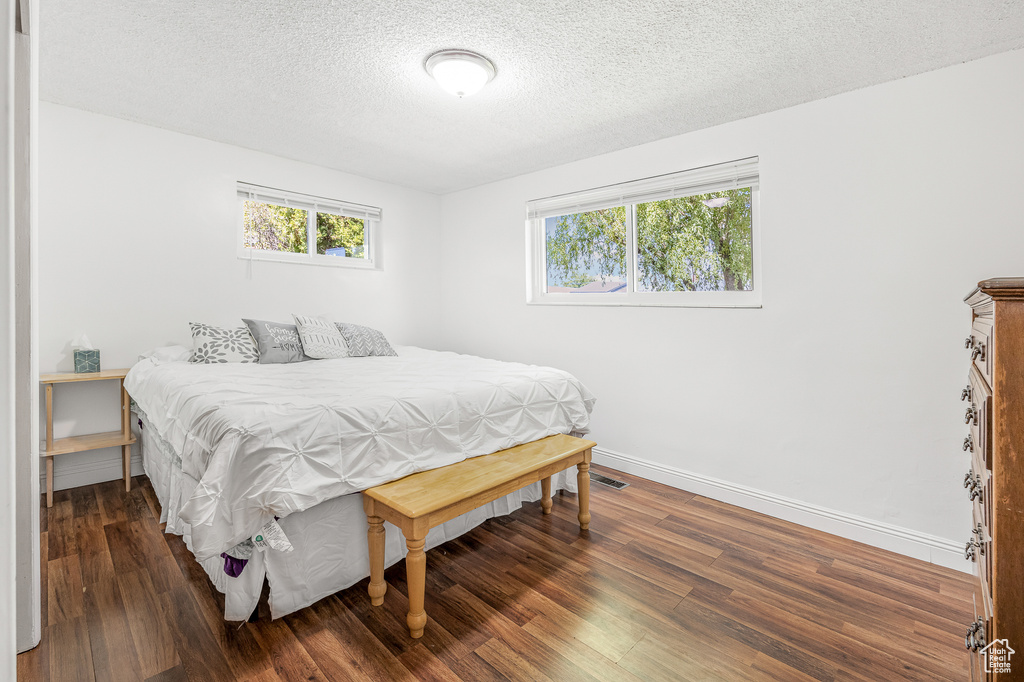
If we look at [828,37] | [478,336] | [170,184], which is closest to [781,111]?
[828,37]

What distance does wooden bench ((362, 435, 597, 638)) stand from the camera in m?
1.59

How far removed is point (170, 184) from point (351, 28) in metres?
2.05

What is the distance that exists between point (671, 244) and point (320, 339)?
99.4 inches

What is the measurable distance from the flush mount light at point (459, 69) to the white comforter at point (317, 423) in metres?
1.43

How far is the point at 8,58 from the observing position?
Result: 55 centimetres

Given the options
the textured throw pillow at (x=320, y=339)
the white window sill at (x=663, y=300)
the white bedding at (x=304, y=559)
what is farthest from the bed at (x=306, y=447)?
the white window sill at (x=663, y=300)

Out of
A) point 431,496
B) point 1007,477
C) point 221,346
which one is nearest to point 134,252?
point 221,346

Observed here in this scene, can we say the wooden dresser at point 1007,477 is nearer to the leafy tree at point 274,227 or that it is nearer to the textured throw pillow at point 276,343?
the textured throw pillow at point 276,343

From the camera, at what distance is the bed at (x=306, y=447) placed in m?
1.53

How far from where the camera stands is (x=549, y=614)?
171 centimetres

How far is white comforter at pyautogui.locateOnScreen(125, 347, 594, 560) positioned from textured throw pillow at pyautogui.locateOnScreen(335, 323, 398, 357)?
51cm

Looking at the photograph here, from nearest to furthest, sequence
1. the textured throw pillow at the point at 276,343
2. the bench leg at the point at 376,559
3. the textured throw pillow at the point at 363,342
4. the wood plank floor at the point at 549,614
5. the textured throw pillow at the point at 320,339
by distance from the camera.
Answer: the wood plank floor at the point at 549,614 < the bench leg at the point at 376,559 < the textured throw pillow at the point at 276,343 < the textured throw pillow at the point at 320,339 < the textured throw pillow at the point at 363,342

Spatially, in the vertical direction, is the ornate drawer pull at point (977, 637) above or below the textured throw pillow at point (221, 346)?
below

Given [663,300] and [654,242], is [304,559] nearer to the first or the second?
[663,300]
